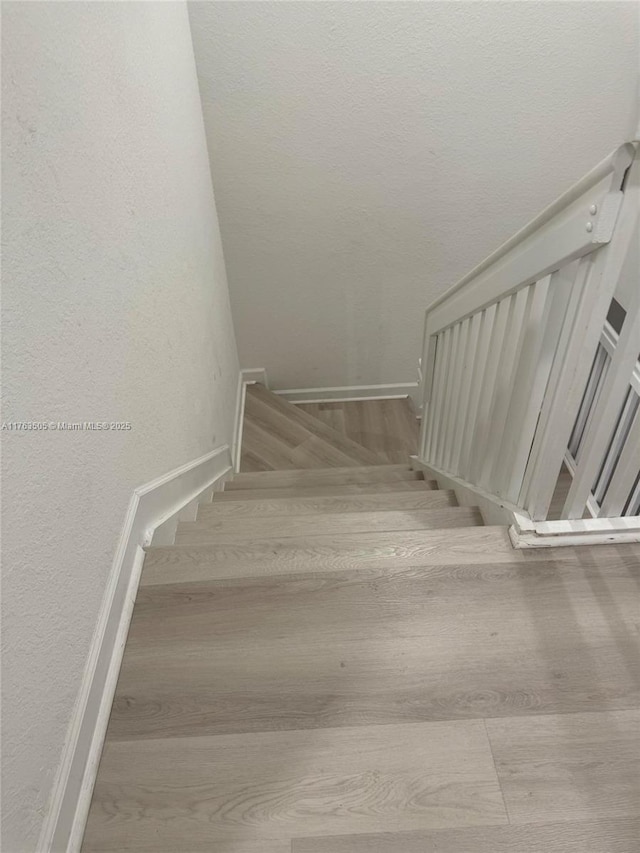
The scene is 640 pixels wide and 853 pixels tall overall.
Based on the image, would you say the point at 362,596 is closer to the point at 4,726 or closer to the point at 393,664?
the point at 393,664

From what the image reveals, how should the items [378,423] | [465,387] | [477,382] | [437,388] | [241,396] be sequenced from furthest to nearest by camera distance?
[378,423] → [241,396] → [437,388] → [465,387] → [477,382]

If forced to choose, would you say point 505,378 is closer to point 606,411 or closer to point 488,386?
point 488,386

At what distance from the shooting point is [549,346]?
1.18 meters

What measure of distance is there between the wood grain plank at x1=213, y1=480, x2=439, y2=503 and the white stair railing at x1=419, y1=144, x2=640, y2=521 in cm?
47

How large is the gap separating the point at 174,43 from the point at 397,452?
2501 millimetres

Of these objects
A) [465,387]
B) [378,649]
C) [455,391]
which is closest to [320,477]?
[455,391]

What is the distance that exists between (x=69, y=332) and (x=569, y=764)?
1190mm

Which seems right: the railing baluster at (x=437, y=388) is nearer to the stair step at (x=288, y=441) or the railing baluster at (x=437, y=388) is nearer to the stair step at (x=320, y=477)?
the stair step at (x=320, y=477)

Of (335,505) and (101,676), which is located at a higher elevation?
(101,676)

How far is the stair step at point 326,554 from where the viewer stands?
124 cm

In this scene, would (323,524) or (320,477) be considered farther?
(320,477)

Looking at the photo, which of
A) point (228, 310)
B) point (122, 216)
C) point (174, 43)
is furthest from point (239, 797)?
point (228, 310)

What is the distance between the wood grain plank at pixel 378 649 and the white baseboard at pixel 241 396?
1.90 m

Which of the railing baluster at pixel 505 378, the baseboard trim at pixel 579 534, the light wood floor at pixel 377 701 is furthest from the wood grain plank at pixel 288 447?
the baseboard trim at pixel 579 534
